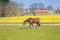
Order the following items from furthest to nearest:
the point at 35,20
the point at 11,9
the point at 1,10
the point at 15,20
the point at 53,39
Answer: the point at 11,9 → the point at 1,10 → the point at 15,20 → the point at 35,20 → the point at 53,39

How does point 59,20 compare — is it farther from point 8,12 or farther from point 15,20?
point 8,12

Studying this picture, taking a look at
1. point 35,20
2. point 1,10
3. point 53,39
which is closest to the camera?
point 53,39

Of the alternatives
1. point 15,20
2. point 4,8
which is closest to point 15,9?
point 4,8

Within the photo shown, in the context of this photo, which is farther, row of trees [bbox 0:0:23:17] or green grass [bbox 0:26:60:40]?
row of trees [bbox 0:0:23:17]

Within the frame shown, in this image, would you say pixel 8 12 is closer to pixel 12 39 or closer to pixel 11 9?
pixel 11 9

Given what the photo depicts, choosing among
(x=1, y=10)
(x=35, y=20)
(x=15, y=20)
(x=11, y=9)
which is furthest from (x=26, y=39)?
(x=11, y=9)

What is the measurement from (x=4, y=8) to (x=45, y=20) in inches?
897

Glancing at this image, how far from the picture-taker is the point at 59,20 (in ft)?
127

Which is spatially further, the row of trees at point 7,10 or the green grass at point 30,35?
the row of trees at point 7,10

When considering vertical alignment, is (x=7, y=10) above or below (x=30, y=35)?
below

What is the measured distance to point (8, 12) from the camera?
192 ft

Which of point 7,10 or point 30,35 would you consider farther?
point 7,10

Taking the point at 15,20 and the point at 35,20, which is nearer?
the point at 35,20

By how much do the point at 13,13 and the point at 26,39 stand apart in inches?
1896
